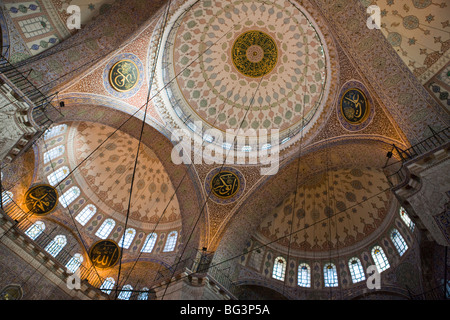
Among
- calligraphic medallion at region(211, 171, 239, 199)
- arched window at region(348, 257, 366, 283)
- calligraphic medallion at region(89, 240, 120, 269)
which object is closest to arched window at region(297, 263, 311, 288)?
arched window at region(348, 257, 366, 283)

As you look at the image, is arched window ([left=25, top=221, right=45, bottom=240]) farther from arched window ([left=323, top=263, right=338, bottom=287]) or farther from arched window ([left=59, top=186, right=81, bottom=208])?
arched window ([left=323, top=263, right=338, bottom=287])

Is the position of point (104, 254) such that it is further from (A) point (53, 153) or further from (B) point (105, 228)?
(A) point (53, 153)

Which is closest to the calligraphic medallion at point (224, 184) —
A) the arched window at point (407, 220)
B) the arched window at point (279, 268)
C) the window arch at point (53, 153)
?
the arched window at point (279, 268)

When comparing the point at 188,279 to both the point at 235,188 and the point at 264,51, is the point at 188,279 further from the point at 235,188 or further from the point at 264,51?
the point at 264,51

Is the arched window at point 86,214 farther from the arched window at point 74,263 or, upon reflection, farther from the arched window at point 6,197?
the arched window at point 6,197

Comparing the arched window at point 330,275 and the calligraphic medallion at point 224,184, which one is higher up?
the calligraphic medallion at point 224,184

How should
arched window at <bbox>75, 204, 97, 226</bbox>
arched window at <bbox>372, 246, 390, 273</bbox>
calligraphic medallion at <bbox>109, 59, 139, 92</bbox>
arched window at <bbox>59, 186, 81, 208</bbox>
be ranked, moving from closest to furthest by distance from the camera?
calligraphic medallion at <bbox>109, 59, 139, 92</bbox> → arched window at <bbox>372, 246, 390, 273</bbox> → arched window at <bbox>59, 186, 81, 208</bbox> → arched window at <bbox>75, 204, 97, 226</bbox>

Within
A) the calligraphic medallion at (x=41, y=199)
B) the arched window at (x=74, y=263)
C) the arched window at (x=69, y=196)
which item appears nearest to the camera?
the calligraphic medallion at (x=41, y=199)
